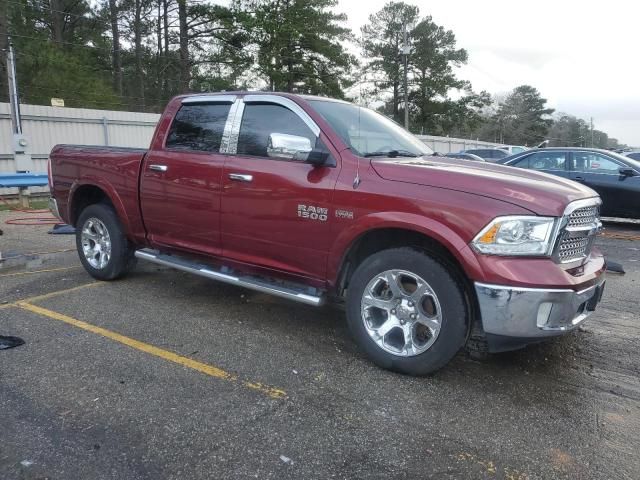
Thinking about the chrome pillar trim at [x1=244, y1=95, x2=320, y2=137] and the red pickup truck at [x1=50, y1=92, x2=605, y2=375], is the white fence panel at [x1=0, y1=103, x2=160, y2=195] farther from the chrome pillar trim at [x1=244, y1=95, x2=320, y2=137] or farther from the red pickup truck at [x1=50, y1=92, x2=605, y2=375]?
the chrome pillar trim at [x1=244, y1=95, x2=320, y2=137]

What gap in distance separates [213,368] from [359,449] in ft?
4.38

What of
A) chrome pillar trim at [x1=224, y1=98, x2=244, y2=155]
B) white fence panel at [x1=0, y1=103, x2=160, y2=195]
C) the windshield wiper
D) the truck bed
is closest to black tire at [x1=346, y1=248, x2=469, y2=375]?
the windshield wiper

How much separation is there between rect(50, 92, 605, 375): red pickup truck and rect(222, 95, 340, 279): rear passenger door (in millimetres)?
12

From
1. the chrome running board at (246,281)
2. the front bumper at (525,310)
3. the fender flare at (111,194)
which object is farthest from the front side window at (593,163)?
the fender flare at (111,194)

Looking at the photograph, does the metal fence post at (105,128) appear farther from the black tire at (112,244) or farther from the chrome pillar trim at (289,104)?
the chrome pillar trim at (289,104)

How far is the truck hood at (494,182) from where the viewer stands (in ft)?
10.5

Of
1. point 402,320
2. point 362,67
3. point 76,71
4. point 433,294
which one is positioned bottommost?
point 402,320

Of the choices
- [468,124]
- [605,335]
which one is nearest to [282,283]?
[605,335]

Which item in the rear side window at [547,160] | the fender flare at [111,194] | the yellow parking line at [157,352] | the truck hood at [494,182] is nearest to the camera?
the truck hood at [494,182]

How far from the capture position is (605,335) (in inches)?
179

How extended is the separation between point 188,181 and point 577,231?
10.3 feet

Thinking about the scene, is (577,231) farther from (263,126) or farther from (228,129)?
(228,129)

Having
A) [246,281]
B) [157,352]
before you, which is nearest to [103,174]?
[246,281]

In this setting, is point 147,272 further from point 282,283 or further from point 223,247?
point 282,283
